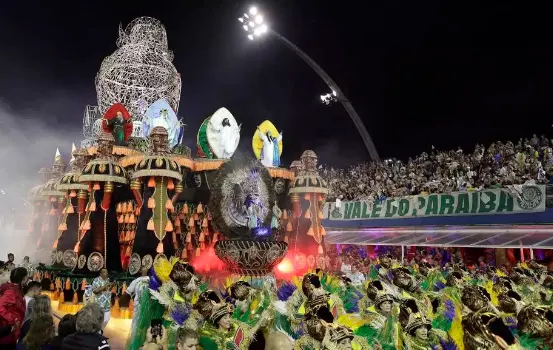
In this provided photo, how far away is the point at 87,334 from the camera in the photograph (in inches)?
114

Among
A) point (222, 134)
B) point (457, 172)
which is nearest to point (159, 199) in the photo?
point (222, 134)

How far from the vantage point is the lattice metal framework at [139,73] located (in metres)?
15.4

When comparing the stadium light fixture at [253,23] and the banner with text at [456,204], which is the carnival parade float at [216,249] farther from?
the stadium light fixture at [253,23]

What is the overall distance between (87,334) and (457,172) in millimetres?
17378

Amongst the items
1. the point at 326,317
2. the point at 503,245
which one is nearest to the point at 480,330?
the point at 326,317

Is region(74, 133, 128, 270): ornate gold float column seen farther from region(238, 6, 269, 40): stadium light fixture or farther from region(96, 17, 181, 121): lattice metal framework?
region(238, 6, 269, 40): stadium light fixture

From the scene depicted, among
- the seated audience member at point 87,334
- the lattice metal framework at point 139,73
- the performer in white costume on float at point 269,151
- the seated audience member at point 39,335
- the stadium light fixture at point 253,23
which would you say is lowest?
the seated audience member at point 39,335

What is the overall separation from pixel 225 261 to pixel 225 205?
1644mm

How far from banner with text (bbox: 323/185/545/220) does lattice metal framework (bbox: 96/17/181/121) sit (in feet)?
31.0

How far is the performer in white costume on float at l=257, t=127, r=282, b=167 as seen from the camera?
14.6 meters

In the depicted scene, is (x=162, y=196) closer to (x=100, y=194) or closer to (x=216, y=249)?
(x=216, y=249)

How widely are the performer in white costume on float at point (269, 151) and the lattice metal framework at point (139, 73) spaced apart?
4.05 meters

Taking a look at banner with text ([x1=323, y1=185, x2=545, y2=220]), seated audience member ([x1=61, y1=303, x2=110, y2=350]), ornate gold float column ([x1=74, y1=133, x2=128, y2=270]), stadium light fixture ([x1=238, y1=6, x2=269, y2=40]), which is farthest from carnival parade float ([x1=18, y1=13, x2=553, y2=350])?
stadium light fixture ([x1=238, y1=6, x2=269, y2=40])

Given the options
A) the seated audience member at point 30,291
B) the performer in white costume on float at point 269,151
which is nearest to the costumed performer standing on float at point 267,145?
the performer in white costume on float at point 269,151
